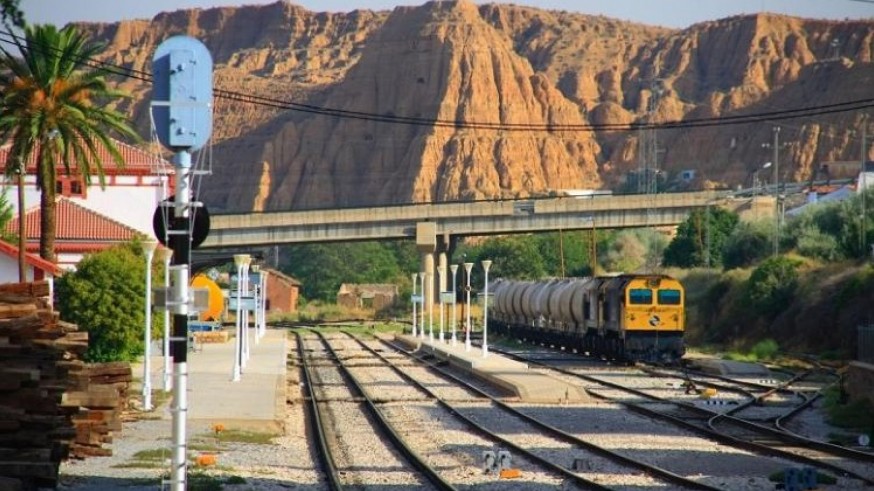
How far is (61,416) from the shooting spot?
19.5m

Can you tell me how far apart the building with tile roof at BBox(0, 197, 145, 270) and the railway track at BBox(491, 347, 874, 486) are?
34.7m

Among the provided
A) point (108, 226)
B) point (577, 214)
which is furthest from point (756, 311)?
point (577, 214)

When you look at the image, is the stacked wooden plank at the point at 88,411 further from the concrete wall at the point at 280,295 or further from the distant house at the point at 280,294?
the concrete wall at the point at 280,295

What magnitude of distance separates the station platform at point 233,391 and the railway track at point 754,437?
305 inches

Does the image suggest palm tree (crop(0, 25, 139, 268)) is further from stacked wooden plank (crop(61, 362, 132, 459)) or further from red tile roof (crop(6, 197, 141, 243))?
red tile roof (crop(6, 197, 141, 243))

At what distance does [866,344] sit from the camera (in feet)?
123

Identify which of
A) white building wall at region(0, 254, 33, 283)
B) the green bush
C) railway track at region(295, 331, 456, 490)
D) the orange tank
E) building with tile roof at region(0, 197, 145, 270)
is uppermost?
building with tile roof at region(0, 197, 145, 270)

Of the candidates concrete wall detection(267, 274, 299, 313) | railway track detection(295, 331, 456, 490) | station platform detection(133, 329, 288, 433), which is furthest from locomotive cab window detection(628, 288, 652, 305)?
concrete wall detection(267, 274, 299, 313)

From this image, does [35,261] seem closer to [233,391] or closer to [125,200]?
[233,391]

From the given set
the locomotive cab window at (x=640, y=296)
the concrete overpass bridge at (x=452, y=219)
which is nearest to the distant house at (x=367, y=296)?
the concrete overpass bridge at (x=452, y=219)

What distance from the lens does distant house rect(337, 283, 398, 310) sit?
518ft

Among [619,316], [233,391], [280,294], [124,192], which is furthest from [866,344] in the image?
[280,294]

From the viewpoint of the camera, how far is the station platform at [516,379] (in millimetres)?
36938

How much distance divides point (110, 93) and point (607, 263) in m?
94.8
